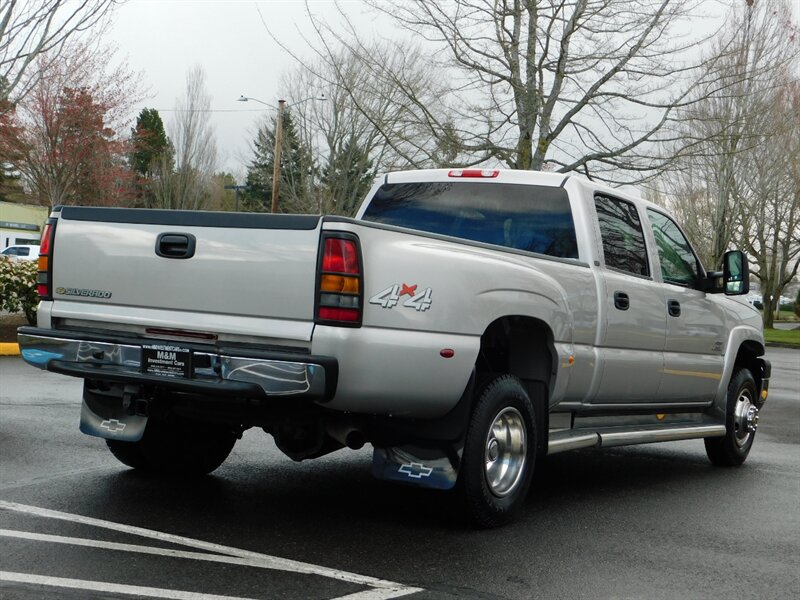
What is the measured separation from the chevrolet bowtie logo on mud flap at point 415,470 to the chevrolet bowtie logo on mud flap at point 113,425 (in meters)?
1.58

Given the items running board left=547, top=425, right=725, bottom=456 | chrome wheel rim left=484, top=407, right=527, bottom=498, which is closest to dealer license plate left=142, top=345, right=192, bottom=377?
chrome wheel rim left=484, top=407, right=527, bottom=498

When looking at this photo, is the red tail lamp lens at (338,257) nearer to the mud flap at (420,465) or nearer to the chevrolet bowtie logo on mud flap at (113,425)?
the mud flap at (420,465)

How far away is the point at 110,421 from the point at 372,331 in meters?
1.80

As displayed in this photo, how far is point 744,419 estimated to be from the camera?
871cm

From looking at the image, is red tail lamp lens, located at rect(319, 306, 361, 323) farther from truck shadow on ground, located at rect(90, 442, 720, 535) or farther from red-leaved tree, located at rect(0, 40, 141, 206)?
red-leaved tree, located at rect(0, 40, 141, 206)


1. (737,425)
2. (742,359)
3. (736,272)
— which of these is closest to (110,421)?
(736,272)

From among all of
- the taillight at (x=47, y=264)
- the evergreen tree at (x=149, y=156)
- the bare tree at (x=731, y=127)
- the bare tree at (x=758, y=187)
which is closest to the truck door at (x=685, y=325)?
the taillight at (x=47, y=264)

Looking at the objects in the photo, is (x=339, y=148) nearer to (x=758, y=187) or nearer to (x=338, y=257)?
(x=758, y=187)

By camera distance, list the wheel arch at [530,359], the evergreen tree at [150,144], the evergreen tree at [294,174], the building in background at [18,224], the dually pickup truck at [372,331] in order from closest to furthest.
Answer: the dually pickup truck at [372,331] → the wheel arch at [530,359] → the evergreen tree at [294,174] → the evergreen tree at [150,144] → the building in background at [18,224]

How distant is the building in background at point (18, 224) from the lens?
191ft

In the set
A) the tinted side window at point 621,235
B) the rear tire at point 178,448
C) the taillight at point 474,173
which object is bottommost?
the rear tire at point 178,448

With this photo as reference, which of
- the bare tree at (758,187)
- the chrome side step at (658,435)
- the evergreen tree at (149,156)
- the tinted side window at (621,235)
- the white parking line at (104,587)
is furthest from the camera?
the evergreen tree at (149,156)

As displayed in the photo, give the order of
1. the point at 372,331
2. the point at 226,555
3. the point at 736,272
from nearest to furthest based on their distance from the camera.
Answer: the point at 226,555 → the point at 372,331 → the point at 736,272

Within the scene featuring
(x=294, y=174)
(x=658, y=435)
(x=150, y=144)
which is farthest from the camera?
(x=150, y=144)
